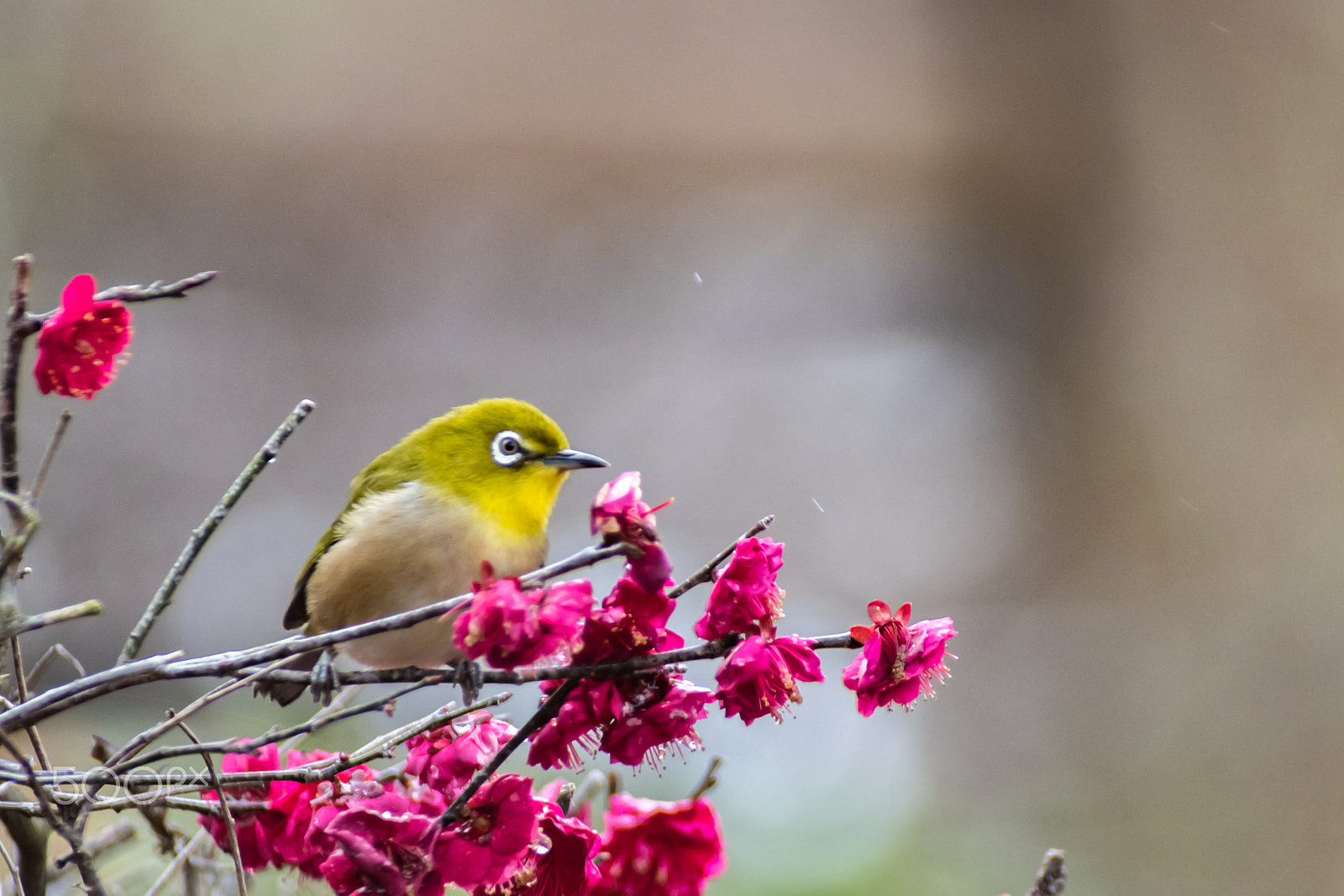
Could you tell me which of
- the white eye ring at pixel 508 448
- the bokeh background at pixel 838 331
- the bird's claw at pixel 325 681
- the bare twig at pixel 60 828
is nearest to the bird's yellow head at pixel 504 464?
the white eye ring at pixel 508 448

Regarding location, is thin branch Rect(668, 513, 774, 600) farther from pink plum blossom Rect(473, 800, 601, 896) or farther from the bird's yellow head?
the bird's yellow head

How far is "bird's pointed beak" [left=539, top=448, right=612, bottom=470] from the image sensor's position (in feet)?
2.93

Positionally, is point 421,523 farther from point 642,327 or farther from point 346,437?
point 642,327

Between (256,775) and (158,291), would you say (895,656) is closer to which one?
(256,775)

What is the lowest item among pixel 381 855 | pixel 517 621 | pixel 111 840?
pixel 111 840

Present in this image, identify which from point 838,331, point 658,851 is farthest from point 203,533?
point 838,331

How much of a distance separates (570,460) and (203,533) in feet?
1.48

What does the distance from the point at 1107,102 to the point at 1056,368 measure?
80 cm

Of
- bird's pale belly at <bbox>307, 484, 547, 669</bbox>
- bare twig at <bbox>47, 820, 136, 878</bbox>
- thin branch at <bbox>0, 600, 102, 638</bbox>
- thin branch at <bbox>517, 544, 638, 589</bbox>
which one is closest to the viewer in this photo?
thin branch at <bbox>0, 600, 102, 638</bbox>

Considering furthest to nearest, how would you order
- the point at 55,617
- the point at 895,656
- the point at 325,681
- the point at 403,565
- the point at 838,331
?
the point at 838,331 < the point at 403,565 < the point at 325,681 < the point at 895,656 < the point at 55,617

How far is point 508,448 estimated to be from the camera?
37.2 inches

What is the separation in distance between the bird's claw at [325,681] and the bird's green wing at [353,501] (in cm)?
23

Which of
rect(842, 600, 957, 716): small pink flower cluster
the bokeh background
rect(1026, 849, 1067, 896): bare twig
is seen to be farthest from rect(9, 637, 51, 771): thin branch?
the bokeh background

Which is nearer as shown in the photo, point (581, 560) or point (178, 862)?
point (581, 560)
